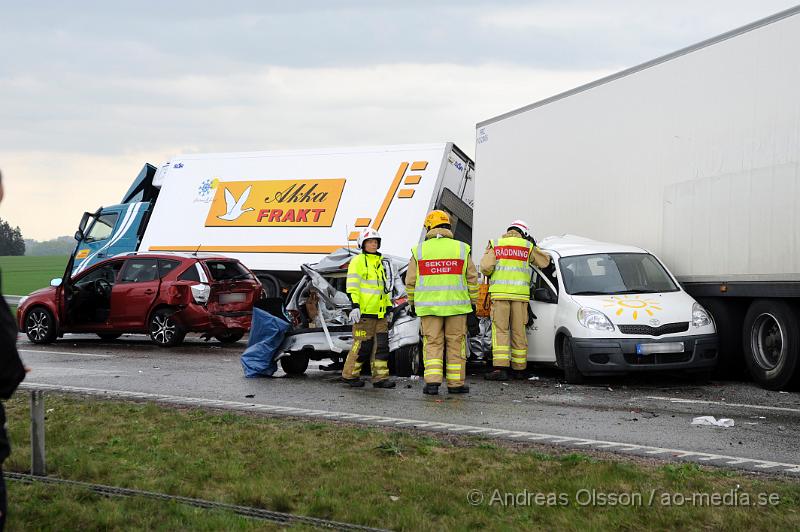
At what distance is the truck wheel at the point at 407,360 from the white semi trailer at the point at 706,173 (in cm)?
308

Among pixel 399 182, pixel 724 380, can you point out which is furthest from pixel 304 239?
pixel 724 380

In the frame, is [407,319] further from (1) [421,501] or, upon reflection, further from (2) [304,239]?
(2) [304,239]

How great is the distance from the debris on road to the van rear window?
401 inches

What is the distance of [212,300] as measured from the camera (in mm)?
16938

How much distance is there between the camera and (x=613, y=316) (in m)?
11.3

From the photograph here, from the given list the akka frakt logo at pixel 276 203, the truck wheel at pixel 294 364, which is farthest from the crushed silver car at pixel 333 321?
the akka frakt logo at pixel 276 203

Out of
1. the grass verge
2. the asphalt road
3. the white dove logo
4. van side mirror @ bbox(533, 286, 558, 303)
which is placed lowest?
the asphalt road

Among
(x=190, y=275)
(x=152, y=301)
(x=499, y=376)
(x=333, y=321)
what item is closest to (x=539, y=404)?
(x=499, y=376)

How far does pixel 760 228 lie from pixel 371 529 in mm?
6989

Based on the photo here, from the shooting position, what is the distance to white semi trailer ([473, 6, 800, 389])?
10.5 metres

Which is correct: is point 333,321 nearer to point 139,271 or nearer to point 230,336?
point 230,336

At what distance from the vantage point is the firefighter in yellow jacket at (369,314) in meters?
11.3

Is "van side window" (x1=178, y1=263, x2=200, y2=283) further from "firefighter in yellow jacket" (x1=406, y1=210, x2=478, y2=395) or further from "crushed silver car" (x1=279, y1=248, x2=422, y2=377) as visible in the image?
"firefighter in yellow jacket" (x1=406, y1=210, x2=478, y2=395)

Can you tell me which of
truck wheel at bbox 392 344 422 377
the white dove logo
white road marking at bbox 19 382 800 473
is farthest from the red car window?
truck wheel at bbox 392 344 422 377
